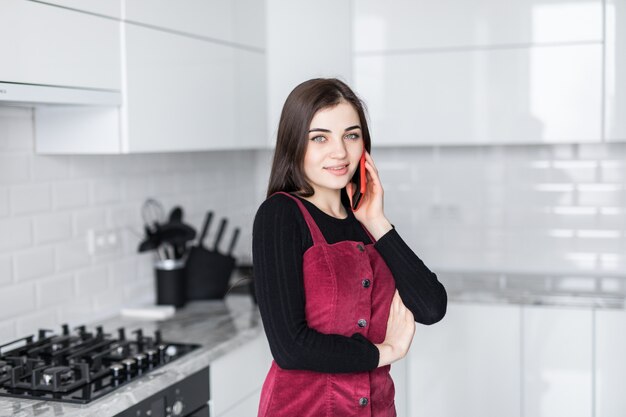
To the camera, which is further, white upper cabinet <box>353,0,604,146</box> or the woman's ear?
white upper cabinet <box>353,0,604,146</box>

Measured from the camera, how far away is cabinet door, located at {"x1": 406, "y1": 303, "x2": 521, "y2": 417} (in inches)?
128

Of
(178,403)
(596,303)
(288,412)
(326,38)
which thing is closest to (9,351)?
(178,403)

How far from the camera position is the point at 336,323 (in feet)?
5.76

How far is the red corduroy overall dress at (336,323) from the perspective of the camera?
1.74 metres

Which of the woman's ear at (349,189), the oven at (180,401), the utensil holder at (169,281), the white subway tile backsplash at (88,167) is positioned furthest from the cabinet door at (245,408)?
the woman's ear at (349,189)

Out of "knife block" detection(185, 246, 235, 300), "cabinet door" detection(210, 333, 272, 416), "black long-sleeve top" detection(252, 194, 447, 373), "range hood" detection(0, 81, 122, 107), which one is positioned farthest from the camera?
"knife block" detection(185, 246, 235, 300)

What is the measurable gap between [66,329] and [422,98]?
1726 millimetres

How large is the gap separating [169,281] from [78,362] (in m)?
0.90

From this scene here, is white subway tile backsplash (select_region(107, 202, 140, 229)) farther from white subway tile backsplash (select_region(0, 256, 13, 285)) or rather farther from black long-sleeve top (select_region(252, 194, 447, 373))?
black long-sleeve top (select_region(252, 194, 447, 373))

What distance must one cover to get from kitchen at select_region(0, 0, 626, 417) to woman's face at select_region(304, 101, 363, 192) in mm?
876

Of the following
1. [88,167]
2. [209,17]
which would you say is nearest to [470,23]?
[209,17]

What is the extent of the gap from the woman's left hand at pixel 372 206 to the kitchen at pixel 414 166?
2.99ft

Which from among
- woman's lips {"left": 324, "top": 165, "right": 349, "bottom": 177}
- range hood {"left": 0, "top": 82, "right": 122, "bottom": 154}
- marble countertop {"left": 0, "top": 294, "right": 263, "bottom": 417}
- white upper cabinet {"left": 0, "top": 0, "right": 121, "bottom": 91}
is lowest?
Answer: marble countertop {"left": 0, "top": 294, "right": 263, "bottom": 417}

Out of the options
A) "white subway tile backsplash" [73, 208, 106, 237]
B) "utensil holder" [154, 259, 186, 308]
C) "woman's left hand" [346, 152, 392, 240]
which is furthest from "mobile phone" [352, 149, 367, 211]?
"utensil holder" [154, 259, 186, 308]
